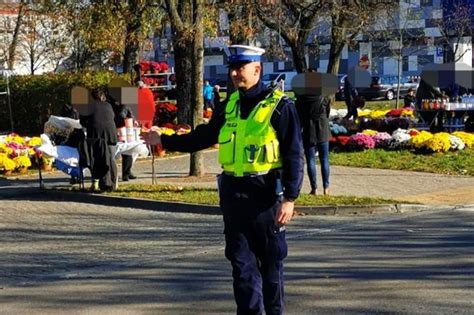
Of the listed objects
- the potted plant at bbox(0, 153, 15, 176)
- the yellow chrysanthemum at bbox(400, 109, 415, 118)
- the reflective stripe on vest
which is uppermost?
the reflective stripe on vest

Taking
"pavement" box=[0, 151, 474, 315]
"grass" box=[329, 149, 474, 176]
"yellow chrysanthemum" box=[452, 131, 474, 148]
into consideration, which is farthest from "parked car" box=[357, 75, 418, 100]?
"pavement" box=[0, 151, 474, 315]

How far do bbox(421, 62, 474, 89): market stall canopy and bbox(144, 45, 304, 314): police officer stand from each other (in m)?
18.1

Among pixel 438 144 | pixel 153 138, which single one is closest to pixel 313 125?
pixel 438 144

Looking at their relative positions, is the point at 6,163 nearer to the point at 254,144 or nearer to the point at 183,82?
the point at 183,82

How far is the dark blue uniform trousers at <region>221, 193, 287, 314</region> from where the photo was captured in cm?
627

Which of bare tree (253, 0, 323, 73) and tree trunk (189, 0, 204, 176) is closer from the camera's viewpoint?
tree trunk (189, 0, 204, 176)

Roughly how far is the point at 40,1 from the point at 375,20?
35.1 feet

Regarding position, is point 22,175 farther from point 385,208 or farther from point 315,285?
point 315,285

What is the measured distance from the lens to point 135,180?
57.0 ft

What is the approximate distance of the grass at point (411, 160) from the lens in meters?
18.7

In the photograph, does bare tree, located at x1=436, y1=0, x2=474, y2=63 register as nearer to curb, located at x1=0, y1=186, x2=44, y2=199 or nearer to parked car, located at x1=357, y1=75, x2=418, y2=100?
parked car, located at x1=357, y1=75, x2=418, y2=100

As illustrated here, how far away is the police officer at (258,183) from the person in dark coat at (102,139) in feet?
28.2

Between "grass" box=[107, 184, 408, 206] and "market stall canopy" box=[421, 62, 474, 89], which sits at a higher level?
"market stall canopy" box=[421, 62, 474, 89]

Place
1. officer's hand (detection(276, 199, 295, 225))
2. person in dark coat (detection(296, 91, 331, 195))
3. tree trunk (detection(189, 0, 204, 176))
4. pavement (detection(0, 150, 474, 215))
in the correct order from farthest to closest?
tree trunk (detection(189, 0, 204, 176))
person in dark coat (detection(296, 91, 331, 195))
pavement (detection(0, 150, 474, 215))
officer's hand (detection(276, 199, 295, 225))
